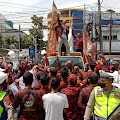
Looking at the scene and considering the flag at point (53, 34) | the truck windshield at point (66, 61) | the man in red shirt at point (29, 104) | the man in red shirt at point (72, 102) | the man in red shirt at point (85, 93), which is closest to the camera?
the man in red shirt at point (29, 104)

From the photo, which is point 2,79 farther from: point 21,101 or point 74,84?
point 74,84

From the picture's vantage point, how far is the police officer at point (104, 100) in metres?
2.45

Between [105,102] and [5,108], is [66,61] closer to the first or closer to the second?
[5,108]

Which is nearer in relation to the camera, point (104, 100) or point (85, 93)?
point (104, 100)

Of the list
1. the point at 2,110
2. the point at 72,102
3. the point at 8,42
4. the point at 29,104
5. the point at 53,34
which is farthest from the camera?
the point at 8,42

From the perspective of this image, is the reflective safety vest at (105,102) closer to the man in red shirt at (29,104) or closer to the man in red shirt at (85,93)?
the man in red shirt at (85,93)

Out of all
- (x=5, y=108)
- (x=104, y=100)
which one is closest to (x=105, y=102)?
(x=104, y=100)

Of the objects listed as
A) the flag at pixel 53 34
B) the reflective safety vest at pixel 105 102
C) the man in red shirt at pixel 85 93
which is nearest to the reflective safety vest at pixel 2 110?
the man in red shirt at pixel 85 93

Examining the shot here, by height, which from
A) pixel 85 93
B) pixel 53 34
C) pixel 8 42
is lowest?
pixel 85 93

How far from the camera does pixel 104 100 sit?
8.20ft

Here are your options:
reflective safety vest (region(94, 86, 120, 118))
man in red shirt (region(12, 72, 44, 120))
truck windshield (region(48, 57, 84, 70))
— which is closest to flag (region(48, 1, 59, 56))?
truck windshield (region(48, 57, 84, 70))

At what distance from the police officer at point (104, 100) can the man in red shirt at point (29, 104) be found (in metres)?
0.83

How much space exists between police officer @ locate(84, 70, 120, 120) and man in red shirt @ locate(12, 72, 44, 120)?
83cm

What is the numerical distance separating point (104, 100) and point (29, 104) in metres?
1.22
